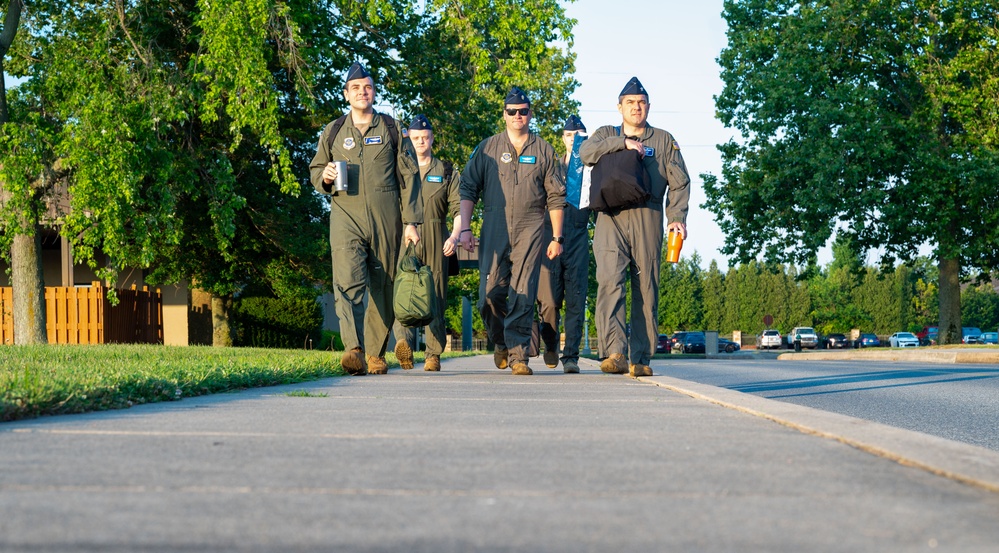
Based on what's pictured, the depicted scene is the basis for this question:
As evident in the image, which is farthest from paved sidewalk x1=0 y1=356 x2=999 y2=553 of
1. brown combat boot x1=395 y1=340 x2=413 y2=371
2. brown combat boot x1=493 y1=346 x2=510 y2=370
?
brown combat boot x1=493 y1=346 x2=510 y2=370

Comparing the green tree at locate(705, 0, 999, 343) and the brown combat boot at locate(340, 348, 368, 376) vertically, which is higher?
the green tree at locate(705, 0, 999, 343)

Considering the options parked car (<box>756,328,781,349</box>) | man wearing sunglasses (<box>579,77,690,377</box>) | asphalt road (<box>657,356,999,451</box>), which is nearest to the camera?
asphalt road (<box>657,356,999,451</box>)

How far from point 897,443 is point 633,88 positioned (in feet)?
19.0

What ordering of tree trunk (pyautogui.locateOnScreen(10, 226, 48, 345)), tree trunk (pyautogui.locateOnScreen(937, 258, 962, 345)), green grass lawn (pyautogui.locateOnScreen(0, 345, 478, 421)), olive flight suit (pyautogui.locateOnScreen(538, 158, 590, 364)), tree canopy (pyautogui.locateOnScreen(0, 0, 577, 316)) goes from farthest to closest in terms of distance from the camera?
tree trunk (pyautogui.locateOnScreen(937, 258, 962, 345)), tree trunk (pyautogui.locateOnScreen(10, 226, 48, 345)), tree canopy (pyautogui.locateOnScreen(0, 0, 577, 316)), olive flight suit (pyautogui.locateOnScreen(538, 158, 590, 364)), green grass lawn (pyautogui.locateOnScreen(0, 345, 478, 421))

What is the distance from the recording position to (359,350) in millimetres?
9023

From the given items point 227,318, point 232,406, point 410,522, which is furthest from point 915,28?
point 410,522

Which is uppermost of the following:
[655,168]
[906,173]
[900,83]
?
[900,83]

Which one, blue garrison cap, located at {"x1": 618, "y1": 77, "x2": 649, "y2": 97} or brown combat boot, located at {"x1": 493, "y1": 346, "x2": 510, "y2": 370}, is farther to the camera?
brown combat boot, located at {"x1": 493, "y1": 346, "x2": 510, "y2": 370}

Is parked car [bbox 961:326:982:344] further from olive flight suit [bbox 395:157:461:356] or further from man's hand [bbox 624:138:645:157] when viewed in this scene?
man's hand [bbox 624:138:645:157]

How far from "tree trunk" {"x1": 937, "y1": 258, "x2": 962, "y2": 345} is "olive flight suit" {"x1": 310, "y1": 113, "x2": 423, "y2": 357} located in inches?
1221

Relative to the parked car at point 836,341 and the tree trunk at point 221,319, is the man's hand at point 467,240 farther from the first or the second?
the parked car at point 836,341

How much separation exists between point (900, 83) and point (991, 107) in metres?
4.07

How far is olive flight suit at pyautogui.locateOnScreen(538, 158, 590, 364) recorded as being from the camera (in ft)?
34.9

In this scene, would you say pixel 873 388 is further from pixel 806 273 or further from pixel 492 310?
pixel 806 273
